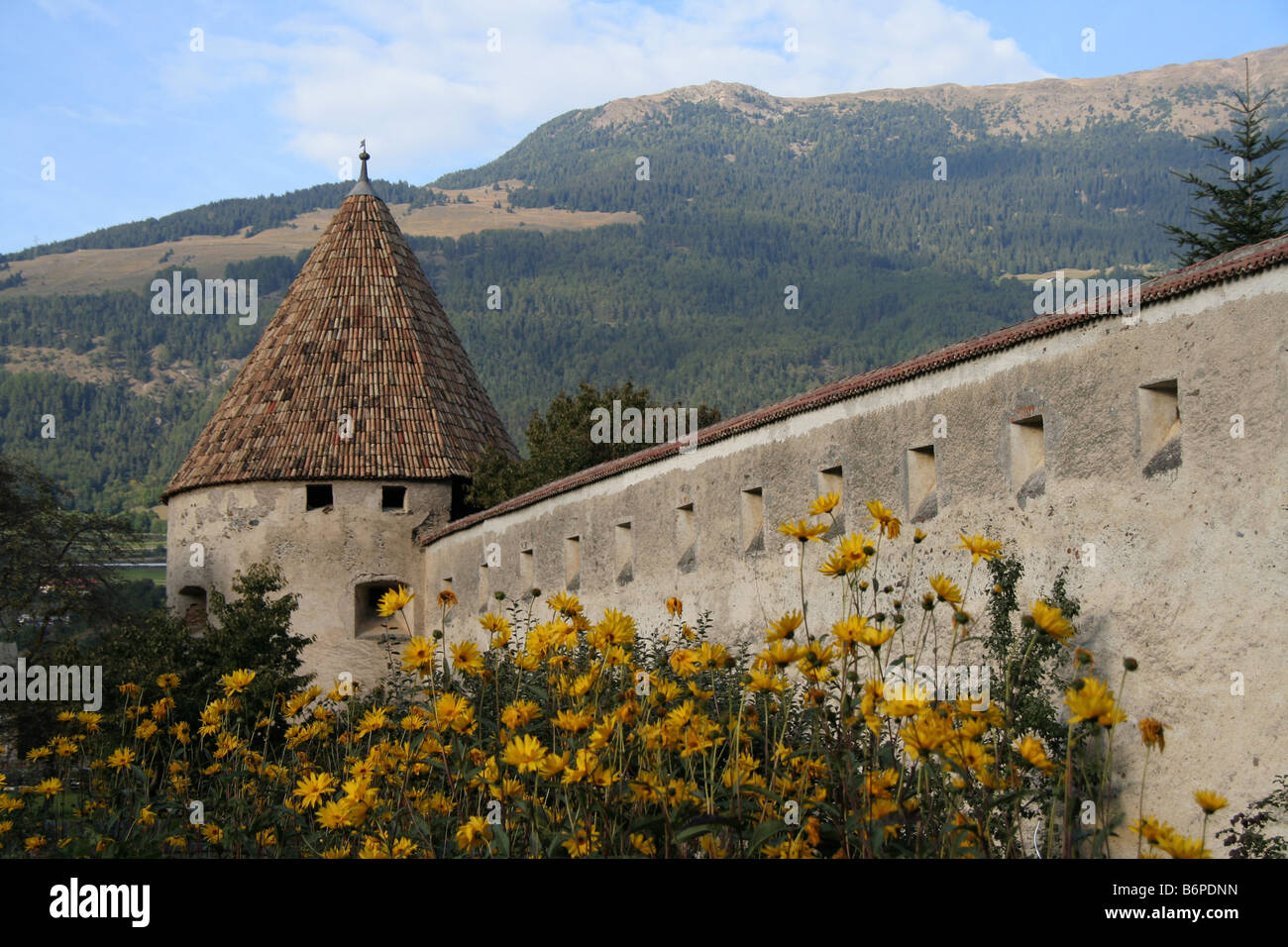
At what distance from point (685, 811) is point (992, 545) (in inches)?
50.8

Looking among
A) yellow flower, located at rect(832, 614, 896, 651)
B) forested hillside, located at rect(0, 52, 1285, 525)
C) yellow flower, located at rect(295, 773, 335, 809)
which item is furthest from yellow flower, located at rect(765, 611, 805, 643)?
forested hillside, located at rect(0, 52, 1285, 525)

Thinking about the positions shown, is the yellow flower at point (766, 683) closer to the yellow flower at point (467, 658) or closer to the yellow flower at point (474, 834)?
the yellow flower at point (474, 834)

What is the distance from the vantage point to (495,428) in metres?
26.8

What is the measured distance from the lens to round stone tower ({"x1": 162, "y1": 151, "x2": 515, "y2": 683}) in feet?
75.5

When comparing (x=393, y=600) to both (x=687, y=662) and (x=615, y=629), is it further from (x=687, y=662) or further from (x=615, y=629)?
(x=687, y=662)

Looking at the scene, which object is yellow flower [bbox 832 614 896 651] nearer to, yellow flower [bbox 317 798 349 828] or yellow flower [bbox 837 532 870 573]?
yellow flower [bbox 837 532 870 573]

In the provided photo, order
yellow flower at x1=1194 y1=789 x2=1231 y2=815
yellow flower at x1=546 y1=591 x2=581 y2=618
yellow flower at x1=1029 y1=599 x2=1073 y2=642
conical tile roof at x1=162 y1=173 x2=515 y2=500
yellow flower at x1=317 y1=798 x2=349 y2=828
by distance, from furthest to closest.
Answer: conical tile roof at x1=162 y1=173 x2=515 y2=500 < yellow flower at x1=546 y1=591 x2=581 y2=618 < yellow flower at x1=317 y1=798 x2=349 y2=828 < yellow flower at x1=1029 y1=599 x2=1073 y2=642 < yellow flower at x1=1194 y1=789 x2=1231 y2=815

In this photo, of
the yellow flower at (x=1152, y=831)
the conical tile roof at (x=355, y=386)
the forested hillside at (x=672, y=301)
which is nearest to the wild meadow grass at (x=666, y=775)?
the yellow flower at (x=1152, y=831)

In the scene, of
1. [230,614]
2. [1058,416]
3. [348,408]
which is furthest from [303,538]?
[1058,416]

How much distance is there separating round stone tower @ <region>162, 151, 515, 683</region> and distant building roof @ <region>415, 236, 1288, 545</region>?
28.1 ft

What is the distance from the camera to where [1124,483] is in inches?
320

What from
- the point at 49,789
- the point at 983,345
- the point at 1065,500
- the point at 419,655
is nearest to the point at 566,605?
the point at 419,655

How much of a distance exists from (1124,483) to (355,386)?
19.0 metres

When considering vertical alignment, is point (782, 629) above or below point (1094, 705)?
above
